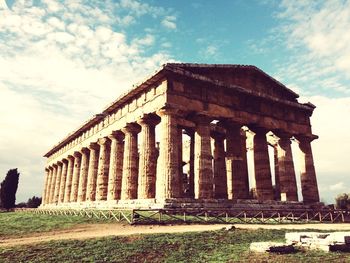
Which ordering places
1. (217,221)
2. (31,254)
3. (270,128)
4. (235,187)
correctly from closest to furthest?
1. (31,254)
2. (217,221)
3. (235,187)
4. (270,128)

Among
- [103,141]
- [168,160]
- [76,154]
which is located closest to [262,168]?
[168,160]

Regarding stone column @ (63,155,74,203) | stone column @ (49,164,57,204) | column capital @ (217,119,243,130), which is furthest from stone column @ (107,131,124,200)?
stone column @ (49,164,57,204)

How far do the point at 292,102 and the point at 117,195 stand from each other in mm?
17741

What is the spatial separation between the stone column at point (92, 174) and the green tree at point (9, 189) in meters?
25.2

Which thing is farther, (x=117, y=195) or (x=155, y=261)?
(x=117, y=195)

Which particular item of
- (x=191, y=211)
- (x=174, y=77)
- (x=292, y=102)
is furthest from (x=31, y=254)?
(x=292, y=102)

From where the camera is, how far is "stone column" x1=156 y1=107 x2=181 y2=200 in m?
19.5

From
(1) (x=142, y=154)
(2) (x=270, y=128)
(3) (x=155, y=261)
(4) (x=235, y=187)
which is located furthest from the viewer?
(2) (x=270, y=128)

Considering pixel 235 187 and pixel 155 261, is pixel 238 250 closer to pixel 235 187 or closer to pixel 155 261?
pixel 155 261

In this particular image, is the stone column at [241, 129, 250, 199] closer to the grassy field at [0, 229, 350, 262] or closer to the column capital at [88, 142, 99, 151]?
the grassy field at [0, 229, 350, 262]

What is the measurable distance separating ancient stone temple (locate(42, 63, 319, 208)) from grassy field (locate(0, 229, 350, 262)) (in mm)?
7383

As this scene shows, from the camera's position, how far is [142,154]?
22.6m

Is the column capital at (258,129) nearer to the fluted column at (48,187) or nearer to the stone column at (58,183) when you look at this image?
the stone column at (58,183)

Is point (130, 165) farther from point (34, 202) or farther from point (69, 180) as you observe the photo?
point (34, 202)
